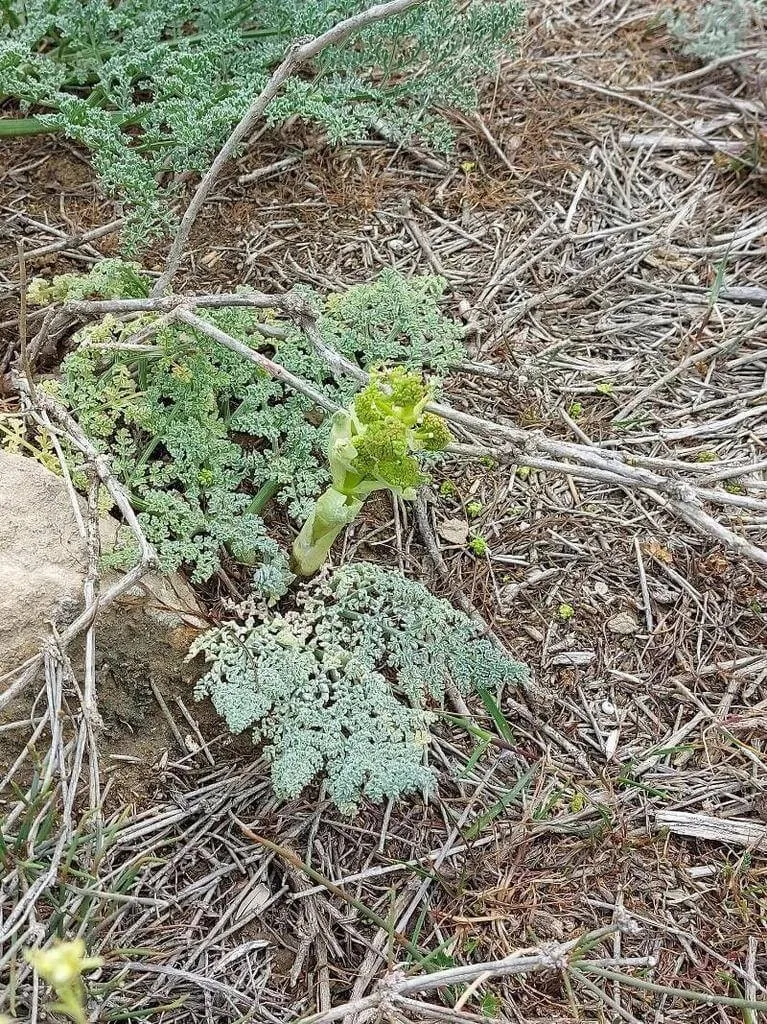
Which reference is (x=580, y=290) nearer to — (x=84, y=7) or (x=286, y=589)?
(x=286, y=589)

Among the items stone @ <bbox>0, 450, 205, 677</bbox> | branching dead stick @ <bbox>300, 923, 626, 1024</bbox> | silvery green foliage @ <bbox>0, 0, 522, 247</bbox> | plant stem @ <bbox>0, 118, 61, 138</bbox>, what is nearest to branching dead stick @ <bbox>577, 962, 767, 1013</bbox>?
branching dead stick @ <bbox>300, 923, 626, 1024</bbox>

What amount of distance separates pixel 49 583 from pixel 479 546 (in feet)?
3.59

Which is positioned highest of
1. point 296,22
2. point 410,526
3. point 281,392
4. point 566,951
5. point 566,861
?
point 296,22

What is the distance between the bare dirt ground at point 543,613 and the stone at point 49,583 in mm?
319

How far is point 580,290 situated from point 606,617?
3.65ft

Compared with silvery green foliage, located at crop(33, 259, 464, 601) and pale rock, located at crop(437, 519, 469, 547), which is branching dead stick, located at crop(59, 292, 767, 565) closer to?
silvery green foliage, located at crop(33, 259, 464, 601)

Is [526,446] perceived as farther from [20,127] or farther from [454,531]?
[20,127]

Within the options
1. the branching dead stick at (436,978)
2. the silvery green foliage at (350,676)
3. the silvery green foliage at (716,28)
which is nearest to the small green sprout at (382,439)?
the silvery green foliage at (350,676)

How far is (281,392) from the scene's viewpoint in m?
2.36

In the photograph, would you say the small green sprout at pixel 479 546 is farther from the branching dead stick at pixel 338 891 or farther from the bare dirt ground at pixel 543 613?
the branching dead stick at pixel 338 891

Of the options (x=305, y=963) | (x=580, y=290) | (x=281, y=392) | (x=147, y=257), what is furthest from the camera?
(x=580, y=290)

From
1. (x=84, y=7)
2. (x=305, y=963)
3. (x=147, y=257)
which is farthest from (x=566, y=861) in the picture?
(x=84, y=7)

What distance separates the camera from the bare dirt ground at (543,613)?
1.83 m

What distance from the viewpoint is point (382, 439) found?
1.77m
